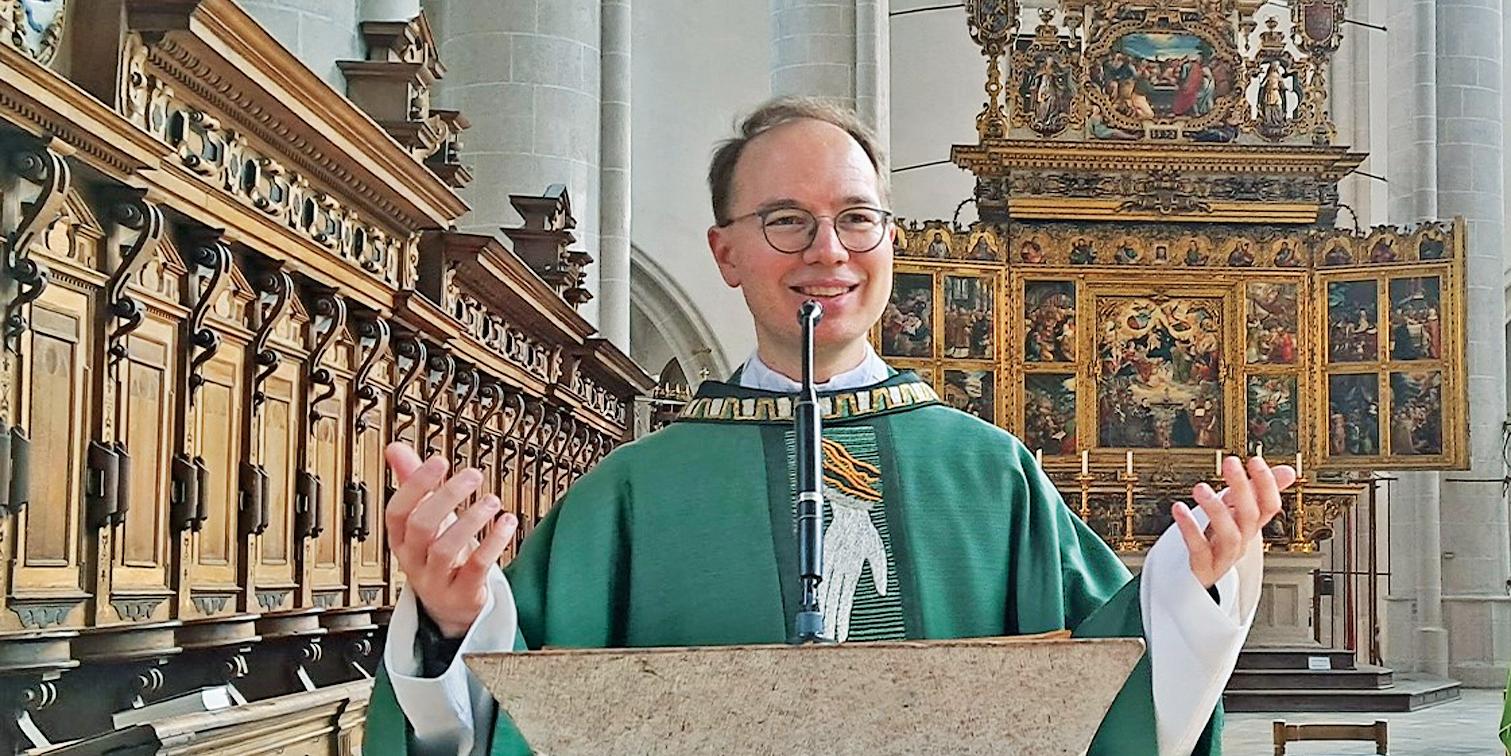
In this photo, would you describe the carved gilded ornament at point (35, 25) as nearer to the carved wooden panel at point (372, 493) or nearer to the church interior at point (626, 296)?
the church interior at point (626, 296)

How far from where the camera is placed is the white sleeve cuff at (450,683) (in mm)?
2281

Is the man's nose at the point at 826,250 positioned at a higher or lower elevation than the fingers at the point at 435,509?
higher

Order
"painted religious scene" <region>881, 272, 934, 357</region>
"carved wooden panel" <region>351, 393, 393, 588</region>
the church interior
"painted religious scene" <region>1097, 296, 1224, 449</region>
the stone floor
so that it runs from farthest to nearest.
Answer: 1. "painted religious scene" <region>1097, 296, 1224, 449</region>
2. "painted religious scene" <region>881, 272, 934, 357</region>
3. the stone floor
4. "carved wooden panel" <region>351, 393, 393, 588</region>
5. the church interior

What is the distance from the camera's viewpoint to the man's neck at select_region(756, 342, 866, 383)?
2.79 meters

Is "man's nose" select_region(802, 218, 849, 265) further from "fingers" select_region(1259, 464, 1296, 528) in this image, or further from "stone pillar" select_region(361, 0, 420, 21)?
"stone pillar" select_region(361, 0, 420, 21)

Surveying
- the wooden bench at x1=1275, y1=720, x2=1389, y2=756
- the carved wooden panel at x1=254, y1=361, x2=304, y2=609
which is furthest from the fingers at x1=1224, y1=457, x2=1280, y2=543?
the wooden bench at x1=1275, y1=720, x2=1389, y2=756

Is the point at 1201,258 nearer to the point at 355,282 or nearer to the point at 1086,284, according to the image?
the point at 1086,284

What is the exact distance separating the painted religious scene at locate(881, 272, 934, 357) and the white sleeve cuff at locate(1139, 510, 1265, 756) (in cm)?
1458

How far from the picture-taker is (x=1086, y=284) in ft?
59.6

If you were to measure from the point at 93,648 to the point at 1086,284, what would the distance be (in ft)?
45.9

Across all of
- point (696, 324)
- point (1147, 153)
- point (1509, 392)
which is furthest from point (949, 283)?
point (1509, 392)

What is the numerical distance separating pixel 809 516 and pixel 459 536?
1.18 ft

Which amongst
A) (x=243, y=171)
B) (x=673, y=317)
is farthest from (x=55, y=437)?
(x=673, y=317)

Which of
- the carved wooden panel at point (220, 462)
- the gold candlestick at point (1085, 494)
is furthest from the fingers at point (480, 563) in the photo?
the gold candlestick at point (1085, 494)
